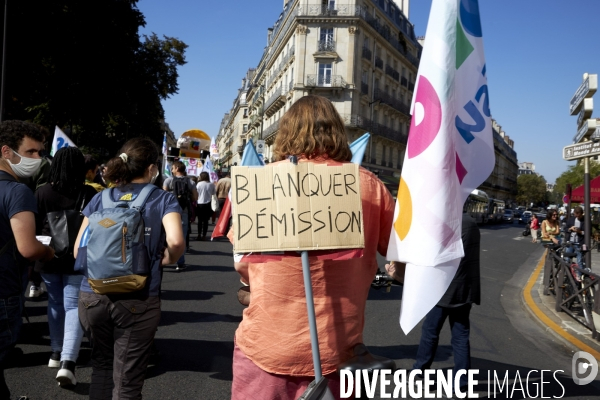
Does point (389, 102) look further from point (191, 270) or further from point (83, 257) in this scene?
point (83, 257)

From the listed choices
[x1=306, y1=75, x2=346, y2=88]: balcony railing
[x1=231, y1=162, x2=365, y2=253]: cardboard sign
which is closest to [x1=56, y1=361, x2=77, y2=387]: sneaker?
[x1=231, y1=162, x2=365, y2=253]: cardboard sign

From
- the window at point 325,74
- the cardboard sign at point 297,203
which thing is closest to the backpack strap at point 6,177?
the cardboard sign at point 297,203

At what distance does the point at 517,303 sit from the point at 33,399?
8112 millimetres

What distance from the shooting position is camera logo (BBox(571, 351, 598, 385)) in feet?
16.1

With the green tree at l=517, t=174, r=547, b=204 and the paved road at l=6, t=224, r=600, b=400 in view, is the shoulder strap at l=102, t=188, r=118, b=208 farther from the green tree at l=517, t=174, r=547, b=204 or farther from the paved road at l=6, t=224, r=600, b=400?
the green tree at l=517, t=174, r=547, b=204

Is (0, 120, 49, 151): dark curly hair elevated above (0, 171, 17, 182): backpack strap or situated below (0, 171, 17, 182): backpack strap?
above

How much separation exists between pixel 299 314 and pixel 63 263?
2747mm

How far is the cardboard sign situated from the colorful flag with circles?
269 millimetres

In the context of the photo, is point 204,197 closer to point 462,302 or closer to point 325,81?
point 462,302

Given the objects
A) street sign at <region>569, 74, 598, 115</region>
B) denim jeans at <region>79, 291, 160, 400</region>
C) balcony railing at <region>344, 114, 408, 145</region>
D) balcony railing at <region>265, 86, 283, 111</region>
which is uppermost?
balcony railing at <region>265, 86, 283, 111</region>

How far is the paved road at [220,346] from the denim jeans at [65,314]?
26 cm

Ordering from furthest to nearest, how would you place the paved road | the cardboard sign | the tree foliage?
the tree foliage, the paved road, the cardboard sign

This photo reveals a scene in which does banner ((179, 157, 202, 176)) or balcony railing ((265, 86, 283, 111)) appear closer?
banner ((179, 157, 202, 176))

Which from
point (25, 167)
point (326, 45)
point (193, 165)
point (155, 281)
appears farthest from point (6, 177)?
point (326, 45)
